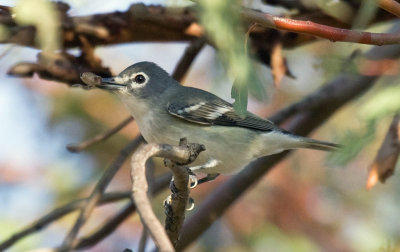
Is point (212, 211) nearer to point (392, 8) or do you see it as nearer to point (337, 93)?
point (337, 93)

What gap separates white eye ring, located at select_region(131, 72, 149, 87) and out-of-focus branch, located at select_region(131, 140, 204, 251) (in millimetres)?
1772

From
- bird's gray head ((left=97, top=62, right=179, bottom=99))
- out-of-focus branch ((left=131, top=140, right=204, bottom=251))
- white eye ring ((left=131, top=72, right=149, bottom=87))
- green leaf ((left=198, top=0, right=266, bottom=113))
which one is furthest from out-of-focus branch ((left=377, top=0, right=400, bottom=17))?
white eye ring ((left=131, top=72, right=149, bottom=87))

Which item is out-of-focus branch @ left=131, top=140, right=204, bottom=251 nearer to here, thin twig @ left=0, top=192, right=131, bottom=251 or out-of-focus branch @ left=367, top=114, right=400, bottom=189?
out-of-focus branch @ left=367, top=114, right=400, bottom=189

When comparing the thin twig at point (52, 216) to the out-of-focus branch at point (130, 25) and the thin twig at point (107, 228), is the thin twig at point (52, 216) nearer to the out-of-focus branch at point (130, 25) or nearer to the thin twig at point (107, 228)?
the thin twig at point (107, 228)

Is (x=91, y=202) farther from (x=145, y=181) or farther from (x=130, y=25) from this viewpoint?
(x=145, y=181)

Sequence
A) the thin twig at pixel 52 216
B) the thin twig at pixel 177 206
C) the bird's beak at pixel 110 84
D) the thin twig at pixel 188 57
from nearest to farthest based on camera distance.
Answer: the thin twig at pixel 177 206, the thin twig at pixel 52 216, the thin twig at pixel 188 57, the bird's beak at pixel 110 84

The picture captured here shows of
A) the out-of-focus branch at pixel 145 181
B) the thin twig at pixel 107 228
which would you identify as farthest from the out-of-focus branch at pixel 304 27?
the thin twig at pixel 107 228

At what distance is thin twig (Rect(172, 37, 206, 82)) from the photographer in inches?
118

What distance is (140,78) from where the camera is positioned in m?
3.59

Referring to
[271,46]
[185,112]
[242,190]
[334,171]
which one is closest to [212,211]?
[242,190]

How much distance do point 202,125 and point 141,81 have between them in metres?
0.49

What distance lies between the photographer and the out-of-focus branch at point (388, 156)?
2.12 m

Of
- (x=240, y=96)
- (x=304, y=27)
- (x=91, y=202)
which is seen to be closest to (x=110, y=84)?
(x=91, y=202)

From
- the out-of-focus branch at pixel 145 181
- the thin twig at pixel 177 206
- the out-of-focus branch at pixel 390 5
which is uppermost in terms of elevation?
the out-of-focus branch at pixel 390 5
